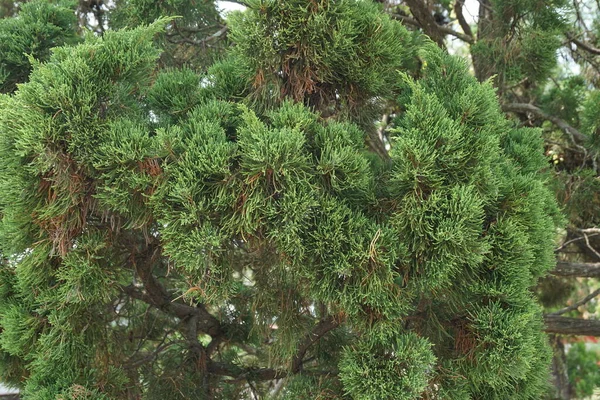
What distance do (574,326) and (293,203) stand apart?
113 inches

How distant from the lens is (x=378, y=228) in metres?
2.03

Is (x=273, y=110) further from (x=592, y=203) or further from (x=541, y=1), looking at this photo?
(x=592, y=203)

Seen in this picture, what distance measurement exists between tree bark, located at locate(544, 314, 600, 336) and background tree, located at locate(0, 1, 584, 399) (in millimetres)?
1791

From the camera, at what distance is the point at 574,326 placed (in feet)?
13.1

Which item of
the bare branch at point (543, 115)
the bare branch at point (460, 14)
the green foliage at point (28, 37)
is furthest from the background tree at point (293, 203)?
A: the bare branch at point (460, 14)

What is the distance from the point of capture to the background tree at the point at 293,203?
2.00 metres

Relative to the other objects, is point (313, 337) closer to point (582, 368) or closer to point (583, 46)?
point (583, 46)

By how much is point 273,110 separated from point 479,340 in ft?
3.61

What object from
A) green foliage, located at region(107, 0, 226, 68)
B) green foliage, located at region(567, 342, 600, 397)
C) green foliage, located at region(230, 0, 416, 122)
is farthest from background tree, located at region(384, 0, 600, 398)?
green foliage, located at region(567, 342, 600, 397)

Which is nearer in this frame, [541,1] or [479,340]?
[479,340]

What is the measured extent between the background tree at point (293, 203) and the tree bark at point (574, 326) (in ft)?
5.88

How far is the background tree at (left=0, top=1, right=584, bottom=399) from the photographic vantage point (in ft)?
6.57

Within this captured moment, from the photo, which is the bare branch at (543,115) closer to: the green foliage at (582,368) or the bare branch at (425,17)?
the bare branch at (425,17)

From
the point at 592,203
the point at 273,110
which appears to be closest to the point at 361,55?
the point at 273,110
